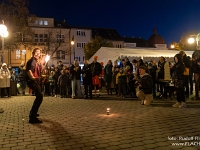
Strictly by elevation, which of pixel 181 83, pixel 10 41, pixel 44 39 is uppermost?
pixel 44 39

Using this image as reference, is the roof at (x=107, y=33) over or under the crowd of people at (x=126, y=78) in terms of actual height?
over

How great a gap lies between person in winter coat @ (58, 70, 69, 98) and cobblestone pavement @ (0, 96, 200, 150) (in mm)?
4976

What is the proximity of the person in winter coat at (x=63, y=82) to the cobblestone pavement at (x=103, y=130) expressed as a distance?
4.98 m

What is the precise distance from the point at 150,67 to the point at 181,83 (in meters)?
3.62

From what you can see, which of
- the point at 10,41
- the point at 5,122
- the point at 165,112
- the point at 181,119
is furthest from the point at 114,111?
the point at 10,41

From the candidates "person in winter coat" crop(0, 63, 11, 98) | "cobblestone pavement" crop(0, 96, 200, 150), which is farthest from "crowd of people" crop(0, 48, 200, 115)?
"cobblestone pavement" crop(0, 96, 200, 150)

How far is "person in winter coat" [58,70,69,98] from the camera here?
13.6 meters

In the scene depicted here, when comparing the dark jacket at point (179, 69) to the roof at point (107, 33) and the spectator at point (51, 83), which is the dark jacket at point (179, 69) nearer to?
the spectator at point (51, 83)

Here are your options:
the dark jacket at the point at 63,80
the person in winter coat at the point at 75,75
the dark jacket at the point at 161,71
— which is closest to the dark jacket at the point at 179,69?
the dark jacket at the point at 161,71

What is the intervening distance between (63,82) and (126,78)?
12.1ft

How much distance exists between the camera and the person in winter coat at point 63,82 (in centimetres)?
1361

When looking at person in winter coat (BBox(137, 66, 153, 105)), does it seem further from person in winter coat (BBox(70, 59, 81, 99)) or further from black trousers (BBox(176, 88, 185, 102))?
person in winter coat (BBox(70, 59, 81, 99))

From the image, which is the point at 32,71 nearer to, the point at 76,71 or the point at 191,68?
the point at 76,71

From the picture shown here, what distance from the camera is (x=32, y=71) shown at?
23.5 feet
